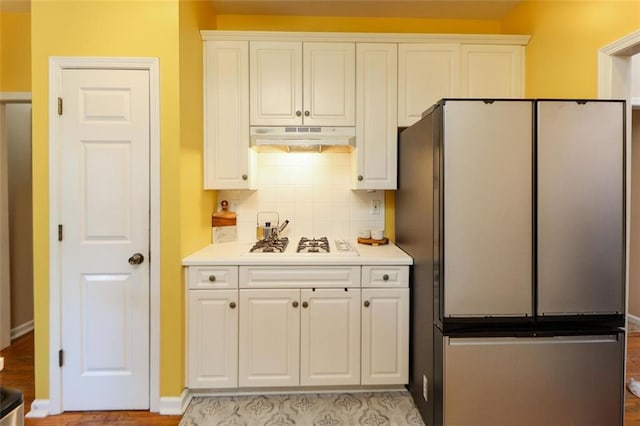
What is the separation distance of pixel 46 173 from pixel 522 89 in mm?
3291

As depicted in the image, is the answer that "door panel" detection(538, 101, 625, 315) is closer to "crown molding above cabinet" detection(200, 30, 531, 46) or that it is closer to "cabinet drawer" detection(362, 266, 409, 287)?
"cabinet drawer" detection(362, 266, 409, 287)

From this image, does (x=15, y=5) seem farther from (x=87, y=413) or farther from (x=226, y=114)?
(x=87, y=413)

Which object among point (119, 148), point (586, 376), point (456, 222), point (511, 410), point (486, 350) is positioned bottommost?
point (511, 410)

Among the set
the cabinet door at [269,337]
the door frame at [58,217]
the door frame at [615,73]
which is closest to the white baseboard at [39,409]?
the door frame at [58,217]

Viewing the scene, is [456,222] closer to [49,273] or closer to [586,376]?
[586,376]

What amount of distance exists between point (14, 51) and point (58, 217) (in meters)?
1.84

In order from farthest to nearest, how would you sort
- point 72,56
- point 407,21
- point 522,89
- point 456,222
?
point 407,21, point 522,89, point 72,56, point 456,222

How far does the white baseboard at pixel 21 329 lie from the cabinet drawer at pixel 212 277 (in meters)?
2.29

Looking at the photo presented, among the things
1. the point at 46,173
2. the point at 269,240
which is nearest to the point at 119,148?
the point at 46,173

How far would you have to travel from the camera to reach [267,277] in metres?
1.96

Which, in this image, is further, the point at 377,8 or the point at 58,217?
the point at 377,8

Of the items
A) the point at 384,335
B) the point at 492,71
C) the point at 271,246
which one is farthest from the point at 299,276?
the point at 492,71

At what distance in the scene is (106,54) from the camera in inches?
72.0

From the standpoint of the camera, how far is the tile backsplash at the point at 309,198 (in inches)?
104
